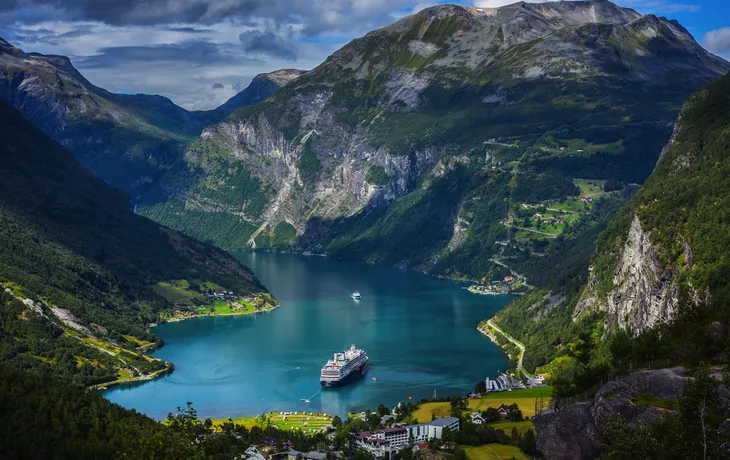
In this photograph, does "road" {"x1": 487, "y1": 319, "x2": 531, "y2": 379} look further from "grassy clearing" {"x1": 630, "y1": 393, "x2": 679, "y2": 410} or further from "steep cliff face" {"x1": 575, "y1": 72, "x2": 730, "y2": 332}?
"grassy clearing" {"x1": 630, "y1": 393, "x2": 679, "y2": 410}

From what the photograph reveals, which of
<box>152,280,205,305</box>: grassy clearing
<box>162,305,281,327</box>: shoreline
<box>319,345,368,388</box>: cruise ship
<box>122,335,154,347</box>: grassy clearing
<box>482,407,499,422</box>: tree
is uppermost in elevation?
<box>152,280,205,305</box>: grassy clearing

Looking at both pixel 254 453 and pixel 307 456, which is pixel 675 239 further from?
pixel 254 453

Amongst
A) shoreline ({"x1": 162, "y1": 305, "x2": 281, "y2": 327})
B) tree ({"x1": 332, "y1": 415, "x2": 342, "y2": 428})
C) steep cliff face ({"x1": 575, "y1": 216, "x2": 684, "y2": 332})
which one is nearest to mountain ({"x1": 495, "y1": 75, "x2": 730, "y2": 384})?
steep cliff face ({"x1": 575, "y1": 216, "x2": 684, "y2": 332})

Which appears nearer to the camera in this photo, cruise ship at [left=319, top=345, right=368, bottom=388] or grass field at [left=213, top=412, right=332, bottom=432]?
grass field at [left=213, top=412, right=332, bottom=432]

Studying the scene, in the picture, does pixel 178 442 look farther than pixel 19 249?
No

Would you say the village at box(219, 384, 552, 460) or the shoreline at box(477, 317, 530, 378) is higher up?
the shoreline at box(477, 317, 530, 378)

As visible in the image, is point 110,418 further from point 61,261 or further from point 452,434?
point 61,261

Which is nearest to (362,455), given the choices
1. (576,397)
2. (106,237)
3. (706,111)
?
(576,397)
